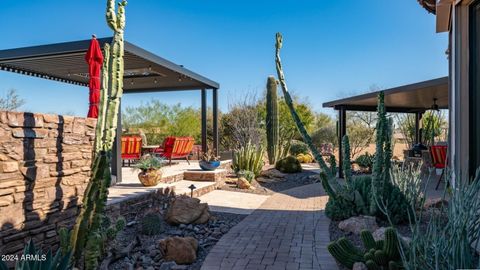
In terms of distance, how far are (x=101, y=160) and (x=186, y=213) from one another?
7.38ft

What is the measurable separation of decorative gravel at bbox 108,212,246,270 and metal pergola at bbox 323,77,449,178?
4.59 metres

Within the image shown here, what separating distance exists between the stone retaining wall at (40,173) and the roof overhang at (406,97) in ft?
20.1

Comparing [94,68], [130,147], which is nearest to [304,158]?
[130,147]

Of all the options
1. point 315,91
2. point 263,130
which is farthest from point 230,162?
point 315,91

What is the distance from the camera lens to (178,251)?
3.61m

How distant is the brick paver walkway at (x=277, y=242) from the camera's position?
11.3 feet

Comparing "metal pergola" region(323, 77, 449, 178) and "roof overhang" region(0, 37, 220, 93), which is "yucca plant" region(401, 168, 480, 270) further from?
"roof overhang" region(0, 37, 220, 93)

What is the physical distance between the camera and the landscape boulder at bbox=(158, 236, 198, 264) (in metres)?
3.58

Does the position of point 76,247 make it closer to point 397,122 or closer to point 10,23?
point 10,23

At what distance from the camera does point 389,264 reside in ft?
8.57

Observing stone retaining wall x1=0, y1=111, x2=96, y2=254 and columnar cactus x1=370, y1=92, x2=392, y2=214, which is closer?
stone retaining wall x1=0, y1=111, x2=96, y2=254

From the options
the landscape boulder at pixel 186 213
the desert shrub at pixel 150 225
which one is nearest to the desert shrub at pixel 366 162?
the landscape boulder at pixel 186 213

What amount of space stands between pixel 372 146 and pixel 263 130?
8284 mm

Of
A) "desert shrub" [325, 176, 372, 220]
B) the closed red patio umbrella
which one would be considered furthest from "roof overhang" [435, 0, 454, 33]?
the closed red patio umbrella
